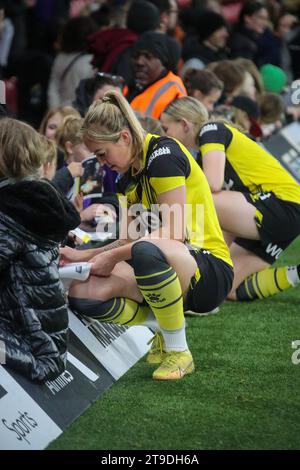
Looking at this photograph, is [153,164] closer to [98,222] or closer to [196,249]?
[196,249]

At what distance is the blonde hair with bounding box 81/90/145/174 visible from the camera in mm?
5039

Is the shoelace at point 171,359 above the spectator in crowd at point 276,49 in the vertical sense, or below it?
above

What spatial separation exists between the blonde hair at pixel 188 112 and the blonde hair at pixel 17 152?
2.15 metres

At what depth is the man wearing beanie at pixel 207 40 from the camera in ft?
38.4

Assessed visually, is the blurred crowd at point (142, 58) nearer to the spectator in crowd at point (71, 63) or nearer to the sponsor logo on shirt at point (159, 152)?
the spectator in crowd at point (71, 63)

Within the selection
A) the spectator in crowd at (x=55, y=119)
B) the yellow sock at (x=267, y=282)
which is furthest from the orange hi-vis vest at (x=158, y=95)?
the yellow sock at (x=267, y=282)

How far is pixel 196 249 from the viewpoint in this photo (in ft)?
17.8

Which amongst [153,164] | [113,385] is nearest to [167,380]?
[113,385]

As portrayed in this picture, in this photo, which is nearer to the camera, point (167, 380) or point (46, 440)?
point (46, 440)

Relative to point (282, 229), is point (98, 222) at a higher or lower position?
higher

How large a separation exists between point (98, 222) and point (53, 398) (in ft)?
8.12

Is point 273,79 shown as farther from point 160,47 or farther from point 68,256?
point 68,256

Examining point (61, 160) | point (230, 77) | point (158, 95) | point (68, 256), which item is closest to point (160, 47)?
point (158, 95)
